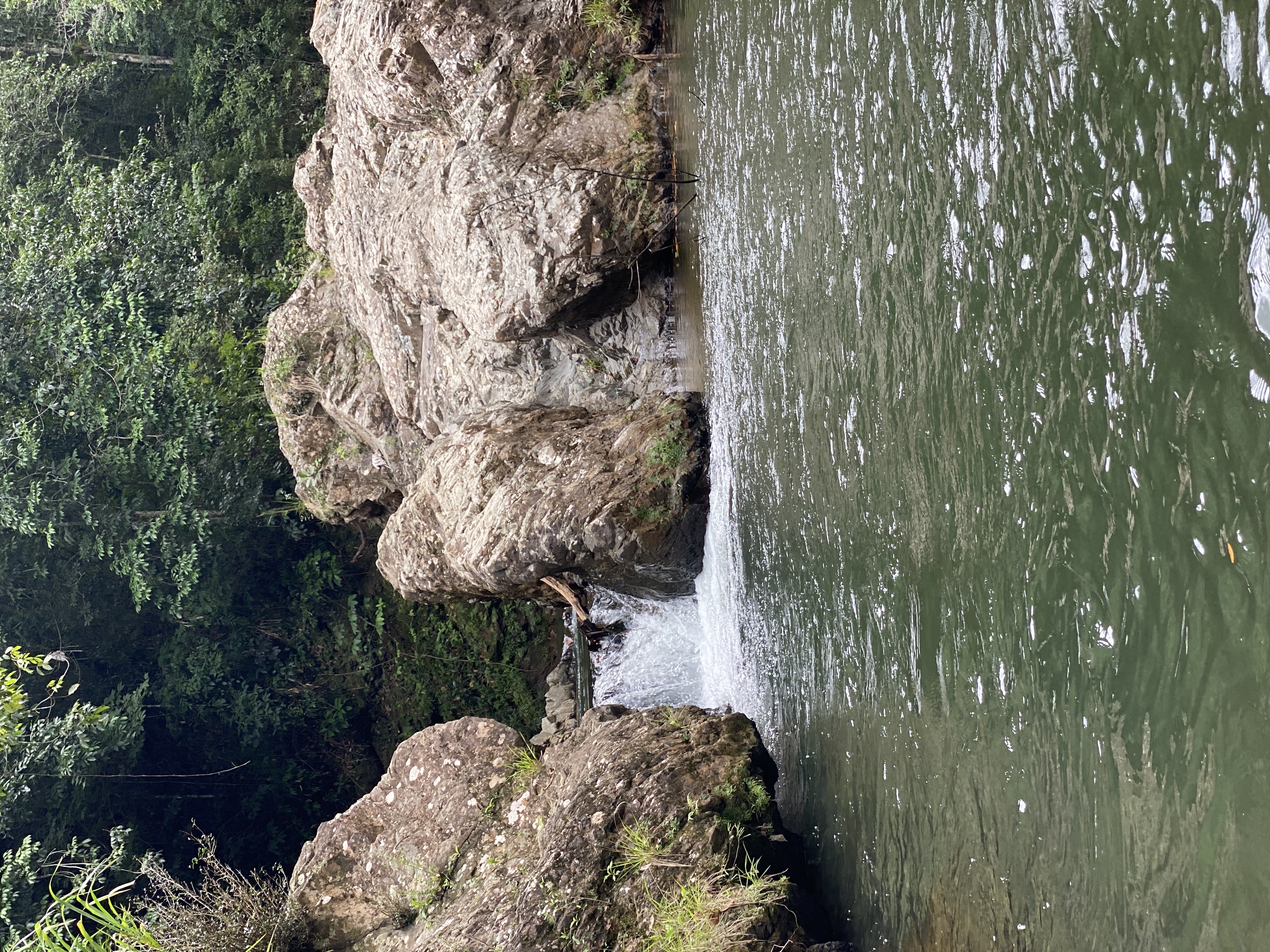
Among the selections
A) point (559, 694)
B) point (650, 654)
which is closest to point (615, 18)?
point (650, 654)

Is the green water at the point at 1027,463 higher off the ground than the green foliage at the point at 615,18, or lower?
lower

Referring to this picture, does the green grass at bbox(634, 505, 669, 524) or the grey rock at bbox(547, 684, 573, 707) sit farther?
the grey rock at bbox(547, 684, 573, 707)

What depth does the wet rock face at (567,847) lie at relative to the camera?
5816mm

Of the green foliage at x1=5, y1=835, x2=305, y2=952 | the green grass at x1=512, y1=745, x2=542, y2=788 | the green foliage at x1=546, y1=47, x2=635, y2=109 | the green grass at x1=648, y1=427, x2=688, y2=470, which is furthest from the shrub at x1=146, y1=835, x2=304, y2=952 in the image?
the green foliage at x1=546, y1=47, x2=635, y2=109

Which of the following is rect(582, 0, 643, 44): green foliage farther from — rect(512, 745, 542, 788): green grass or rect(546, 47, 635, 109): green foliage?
rect(512, 745, 542, 788): green grass

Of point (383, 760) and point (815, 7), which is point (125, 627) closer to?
point (383, 760)

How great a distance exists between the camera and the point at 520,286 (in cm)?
868

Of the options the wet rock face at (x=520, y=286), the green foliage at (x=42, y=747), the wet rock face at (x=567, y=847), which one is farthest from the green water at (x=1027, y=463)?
the green foliage at (x=42, y=747)

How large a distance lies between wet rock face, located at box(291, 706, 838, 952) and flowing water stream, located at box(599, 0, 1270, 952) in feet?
1.98

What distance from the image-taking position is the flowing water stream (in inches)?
115

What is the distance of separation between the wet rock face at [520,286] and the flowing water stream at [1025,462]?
2.04 m

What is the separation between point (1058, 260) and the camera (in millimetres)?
3592

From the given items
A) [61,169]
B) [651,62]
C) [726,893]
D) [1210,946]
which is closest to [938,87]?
[1210,946]

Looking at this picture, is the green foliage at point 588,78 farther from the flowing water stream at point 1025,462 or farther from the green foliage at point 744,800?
the green foliage at point 744,800
